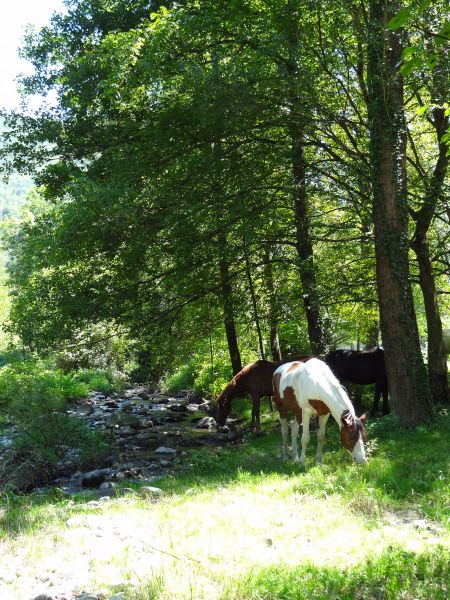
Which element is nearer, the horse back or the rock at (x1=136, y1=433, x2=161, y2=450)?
the rock at (x1=136, y1=433, x2=161, y2=450)

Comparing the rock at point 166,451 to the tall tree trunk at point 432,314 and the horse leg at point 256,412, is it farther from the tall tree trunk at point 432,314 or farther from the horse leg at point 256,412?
the tall tree trunk at point 432,314

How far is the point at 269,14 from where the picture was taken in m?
11.9

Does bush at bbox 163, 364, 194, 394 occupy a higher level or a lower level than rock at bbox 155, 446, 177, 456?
higher

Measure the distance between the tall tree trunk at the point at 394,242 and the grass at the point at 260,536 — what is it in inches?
82.7

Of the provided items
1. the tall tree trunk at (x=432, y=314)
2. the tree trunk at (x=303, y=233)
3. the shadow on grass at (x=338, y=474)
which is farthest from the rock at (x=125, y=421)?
the tall tree trunk at (x=432, y=314)

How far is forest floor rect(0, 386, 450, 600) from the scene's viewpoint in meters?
4.89

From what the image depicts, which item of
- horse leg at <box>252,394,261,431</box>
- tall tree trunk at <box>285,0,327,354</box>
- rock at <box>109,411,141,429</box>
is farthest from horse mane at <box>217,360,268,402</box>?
rock at <box>109,411,141,429</box>

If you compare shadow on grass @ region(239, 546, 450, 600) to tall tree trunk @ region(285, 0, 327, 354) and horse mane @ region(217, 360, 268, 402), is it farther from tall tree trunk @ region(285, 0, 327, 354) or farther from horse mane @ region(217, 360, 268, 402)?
horse mane @ region(217, 360, 268, 402)

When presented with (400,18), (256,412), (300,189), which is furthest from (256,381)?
(400,18)

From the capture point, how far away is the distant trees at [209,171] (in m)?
11.9

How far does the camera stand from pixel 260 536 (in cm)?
614

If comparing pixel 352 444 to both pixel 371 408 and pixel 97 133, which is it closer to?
pixel 371 408

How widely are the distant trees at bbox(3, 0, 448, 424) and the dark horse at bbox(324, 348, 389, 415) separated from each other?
29.6 inches

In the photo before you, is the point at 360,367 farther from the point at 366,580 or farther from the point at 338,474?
the point at 366,580
